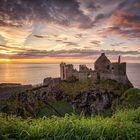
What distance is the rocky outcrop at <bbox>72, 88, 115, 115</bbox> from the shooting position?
175ft

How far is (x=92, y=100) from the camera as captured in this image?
5491 cm

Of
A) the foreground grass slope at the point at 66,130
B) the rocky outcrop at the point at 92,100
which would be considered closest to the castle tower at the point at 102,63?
the rocky outcrop at the point at 92,100

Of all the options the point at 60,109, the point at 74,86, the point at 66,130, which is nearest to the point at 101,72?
the point at 74,86

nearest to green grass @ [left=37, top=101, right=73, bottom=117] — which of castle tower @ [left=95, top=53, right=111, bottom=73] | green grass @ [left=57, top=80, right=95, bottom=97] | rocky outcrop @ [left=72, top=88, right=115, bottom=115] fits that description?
rocky outcrop @ [left=72, top=88, right=115, bottom=115]

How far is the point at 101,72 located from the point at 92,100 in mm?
9898

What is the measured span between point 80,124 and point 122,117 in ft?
7.15

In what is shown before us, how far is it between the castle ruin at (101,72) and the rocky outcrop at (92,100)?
7.16 m

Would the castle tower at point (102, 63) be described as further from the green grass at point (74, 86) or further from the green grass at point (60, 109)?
the green grass at point (60, 109)

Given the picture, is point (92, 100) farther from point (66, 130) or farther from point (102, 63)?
point (66, 130)

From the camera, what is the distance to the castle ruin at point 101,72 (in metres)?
61.7

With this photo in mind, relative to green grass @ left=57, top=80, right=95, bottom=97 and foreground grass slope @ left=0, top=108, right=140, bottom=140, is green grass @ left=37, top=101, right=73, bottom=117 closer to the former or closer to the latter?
green grass @ left=57, top=80, right=95, bottom=97

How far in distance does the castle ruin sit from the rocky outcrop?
23.5 feet

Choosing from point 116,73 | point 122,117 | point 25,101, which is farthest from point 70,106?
point 122,117

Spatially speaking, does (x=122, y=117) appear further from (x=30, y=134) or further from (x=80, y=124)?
(x=30, y=134)
